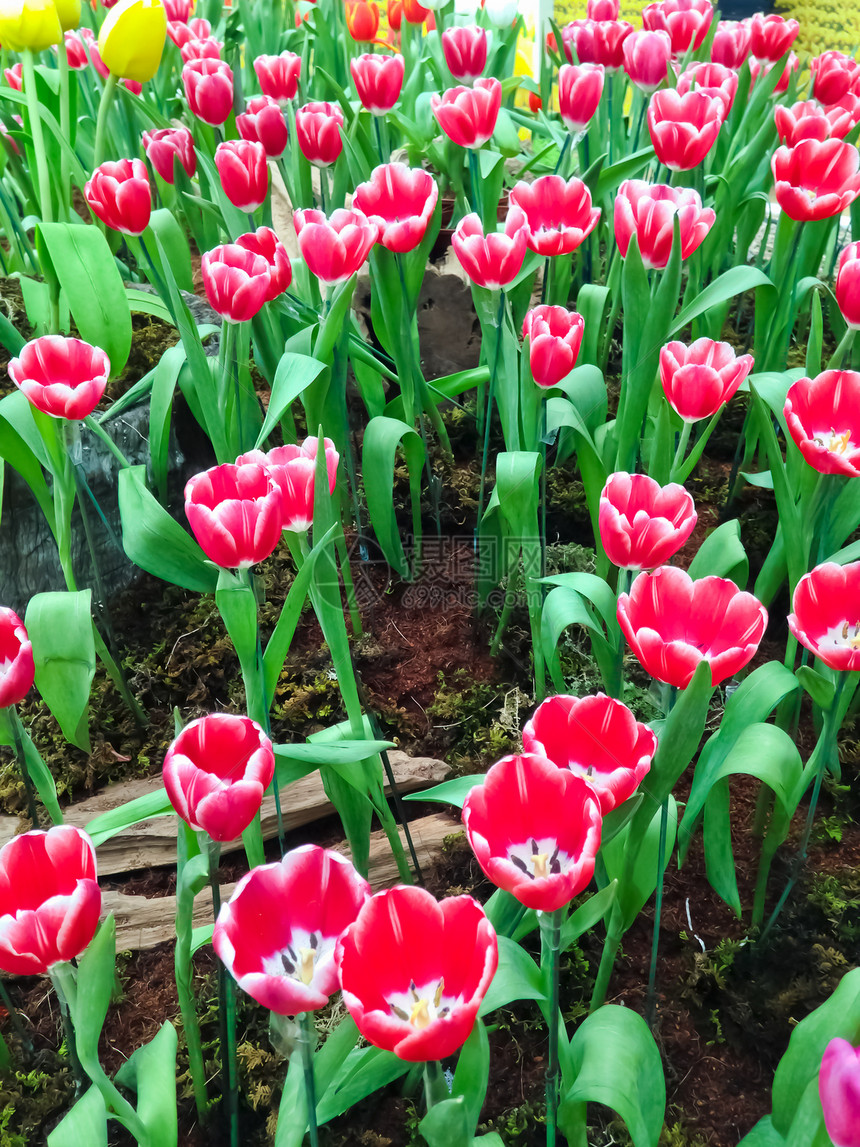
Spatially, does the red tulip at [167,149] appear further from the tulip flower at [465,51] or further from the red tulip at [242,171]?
the tulip flower at [465,51]

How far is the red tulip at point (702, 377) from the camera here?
107cm

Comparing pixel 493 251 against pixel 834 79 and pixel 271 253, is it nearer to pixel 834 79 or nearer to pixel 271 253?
pixel 271 253

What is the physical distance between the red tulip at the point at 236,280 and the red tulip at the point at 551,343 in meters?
0.34

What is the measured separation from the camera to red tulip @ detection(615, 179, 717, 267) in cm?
122

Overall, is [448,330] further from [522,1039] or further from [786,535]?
[522,1039]

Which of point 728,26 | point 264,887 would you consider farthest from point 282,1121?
point 728,26

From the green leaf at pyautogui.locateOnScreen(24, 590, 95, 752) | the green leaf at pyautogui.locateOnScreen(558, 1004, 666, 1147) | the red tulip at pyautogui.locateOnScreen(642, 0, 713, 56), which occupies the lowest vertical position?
the green leaf at pyautogui.locateOnScreen(558, 1004, 666, 1147)

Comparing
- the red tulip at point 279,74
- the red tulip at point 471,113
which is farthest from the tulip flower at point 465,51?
the red tulip at point 279,74

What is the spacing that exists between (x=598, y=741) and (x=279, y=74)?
5.59 feet

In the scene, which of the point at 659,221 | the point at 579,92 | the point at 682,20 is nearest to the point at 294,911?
the point at 659,221

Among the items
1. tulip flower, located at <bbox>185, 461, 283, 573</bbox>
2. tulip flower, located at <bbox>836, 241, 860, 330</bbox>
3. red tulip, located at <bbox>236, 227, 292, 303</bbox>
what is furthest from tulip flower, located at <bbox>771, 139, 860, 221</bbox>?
tulip flower, located at <bbox>185, 461, 283, 573</bbox>

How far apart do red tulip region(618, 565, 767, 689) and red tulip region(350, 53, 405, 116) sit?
139cm

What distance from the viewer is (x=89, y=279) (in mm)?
1361

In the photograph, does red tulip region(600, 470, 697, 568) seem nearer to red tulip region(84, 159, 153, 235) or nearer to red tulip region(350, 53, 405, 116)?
red tulip region(84, 159, 153, 235)
